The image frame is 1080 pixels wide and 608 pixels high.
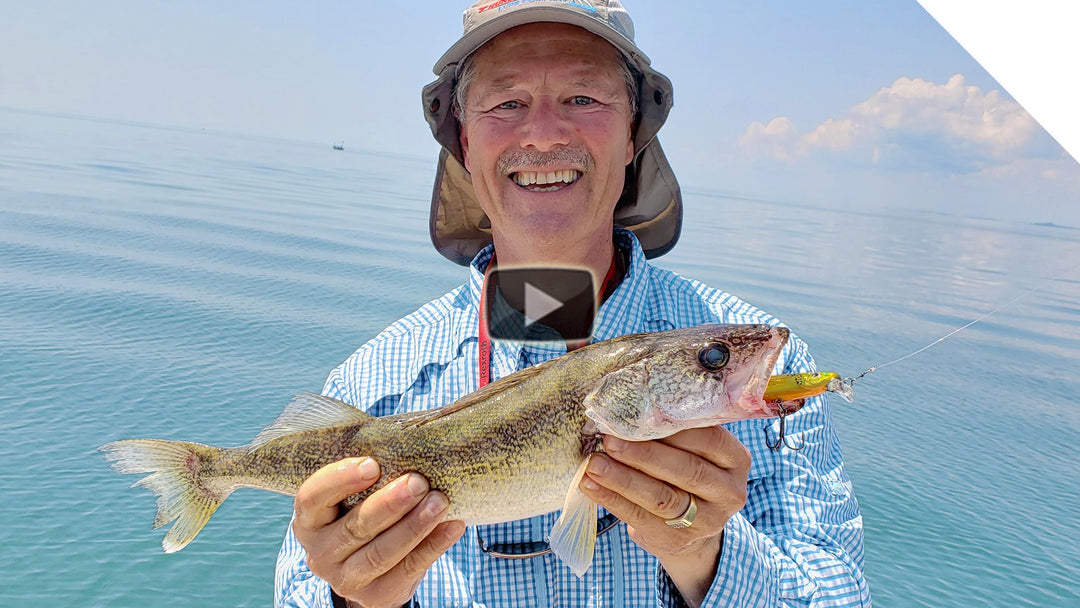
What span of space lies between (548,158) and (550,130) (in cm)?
13

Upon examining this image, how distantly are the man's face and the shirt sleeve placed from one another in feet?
4.09

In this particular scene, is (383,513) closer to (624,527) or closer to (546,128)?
(624,527)

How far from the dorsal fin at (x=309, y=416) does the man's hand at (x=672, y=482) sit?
39.4 inches

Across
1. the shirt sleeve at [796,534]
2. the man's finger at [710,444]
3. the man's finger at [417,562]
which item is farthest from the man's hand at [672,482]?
the man's finger at [417,562]

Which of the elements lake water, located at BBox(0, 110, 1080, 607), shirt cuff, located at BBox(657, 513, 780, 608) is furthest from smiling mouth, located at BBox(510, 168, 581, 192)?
lake water, located at BBox(0, 110, 1080, 607)

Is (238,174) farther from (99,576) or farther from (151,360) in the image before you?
(99,576)

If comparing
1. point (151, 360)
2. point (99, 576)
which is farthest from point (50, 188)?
point (99, 576)

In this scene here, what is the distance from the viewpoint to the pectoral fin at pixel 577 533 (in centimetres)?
229

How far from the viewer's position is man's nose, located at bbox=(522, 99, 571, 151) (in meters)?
3.06

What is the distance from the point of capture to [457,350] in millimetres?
3219

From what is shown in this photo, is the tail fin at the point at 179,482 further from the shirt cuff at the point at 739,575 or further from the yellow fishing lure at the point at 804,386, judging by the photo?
the yellow fishing lure at the point at 804,386

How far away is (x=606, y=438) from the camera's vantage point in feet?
7.34

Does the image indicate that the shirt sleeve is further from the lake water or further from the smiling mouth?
the smiling mouth

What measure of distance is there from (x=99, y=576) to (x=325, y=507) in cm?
552
